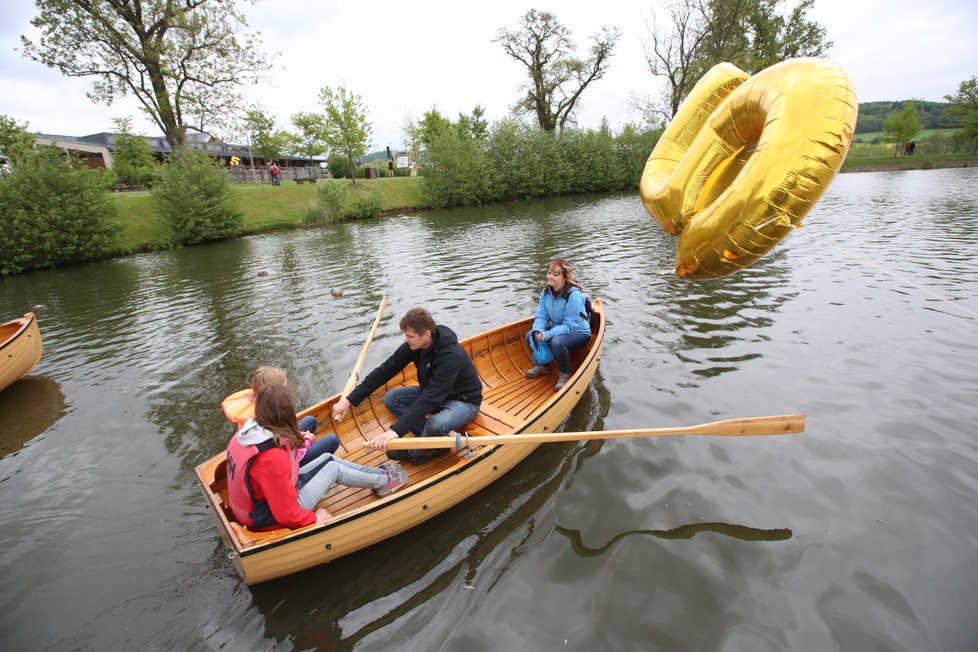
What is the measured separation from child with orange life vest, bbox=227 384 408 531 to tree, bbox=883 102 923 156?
2879 inches

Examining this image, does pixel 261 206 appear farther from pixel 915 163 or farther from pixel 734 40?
pixel 915 163

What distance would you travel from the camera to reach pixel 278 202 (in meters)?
32.3

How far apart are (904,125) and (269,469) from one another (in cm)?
7342

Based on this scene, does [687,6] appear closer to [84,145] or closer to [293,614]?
[293,614]

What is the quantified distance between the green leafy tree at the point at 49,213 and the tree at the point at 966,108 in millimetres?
69961

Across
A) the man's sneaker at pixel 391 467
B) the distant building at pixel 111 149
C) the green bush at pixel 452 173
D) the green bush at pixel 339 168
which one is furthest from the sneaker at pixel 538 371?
the green bush at pixel 339 168

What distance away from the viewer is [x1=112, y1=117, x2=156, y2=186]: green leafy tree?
114 ft

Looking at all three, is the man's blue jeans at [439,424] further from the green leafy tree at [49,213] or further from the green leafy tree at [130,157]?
the green leafy tree at [130,157]

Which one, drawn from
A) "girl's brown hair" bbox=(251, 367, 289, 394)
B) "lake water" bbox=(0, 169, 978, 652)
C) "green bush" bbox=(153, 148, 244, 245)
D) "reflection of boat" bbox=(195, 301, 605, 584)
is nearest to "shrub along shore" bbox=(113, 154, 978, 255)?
"green bush" bbox=(153, 148, 244, 245)

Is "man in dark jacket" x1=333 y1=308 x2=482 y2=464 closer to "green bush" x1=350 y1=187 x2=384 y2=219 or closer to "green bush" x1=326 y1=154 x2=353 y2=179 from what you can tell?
"green bush" x1=350 y1=187 x2=384 y2=219

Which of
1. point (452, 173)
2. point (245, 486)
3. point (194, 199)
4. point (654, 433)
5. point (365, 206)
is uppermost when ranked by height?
point (452, 173)

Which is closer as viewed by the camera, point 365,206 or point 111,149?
point 365,206

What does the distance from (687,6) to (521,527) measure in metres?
38.6

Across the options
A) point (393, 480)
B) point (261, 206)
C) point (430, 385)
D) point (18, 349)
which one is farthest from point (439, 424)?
point (261, 206)
